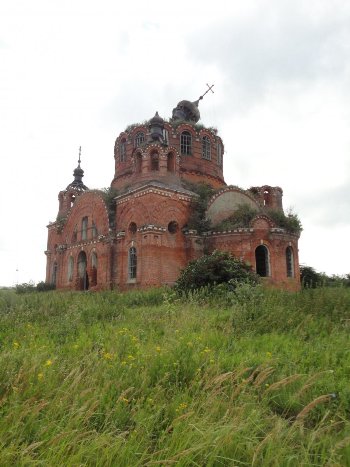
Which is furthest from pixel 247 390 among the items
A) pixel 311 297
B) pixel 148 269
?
pixel 148 269

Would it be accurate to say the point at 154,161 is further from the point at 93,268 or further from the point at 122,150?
the point at 93,268

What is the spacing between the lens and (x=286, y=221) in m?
22.2

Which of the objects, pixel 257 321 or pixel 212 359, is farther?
pixel 257 321

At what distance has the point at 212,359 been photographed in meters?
5.23

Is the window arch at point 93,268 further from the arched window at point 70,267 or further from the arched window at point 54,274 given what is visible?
the arched window at point 54,274

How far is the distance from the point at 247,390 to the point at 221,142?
2735 cm

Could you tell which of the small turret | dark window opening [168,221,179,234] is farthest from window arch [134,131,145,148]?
dark window opening [168,221,179,234]

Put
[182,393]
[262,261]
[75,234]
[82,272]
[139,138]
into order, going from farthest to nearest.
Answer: [139,138], [75,234], [82,272], [262,261], [182,393]

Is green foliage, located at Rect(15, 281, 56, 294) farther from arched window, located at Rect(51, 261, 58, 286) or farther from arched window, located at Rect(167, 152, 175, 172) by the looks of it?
arched window, located at Rect(167, 152, 175, 172)

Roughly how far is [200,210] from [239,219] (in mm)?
2600

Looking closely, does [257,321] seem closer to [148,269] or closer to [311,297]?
[311,297]

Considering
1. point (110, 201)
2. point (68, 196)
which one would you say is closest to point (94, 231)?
point (110, 201)

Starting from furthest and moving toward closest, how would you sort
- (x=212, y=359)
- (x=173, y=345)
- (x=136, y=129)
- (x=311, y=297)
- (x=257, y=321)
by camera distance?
(x=136, y=129) → (x=311, y=297) → (x=257, y=321) → (x=173, y=345) → (x=212, y=359)

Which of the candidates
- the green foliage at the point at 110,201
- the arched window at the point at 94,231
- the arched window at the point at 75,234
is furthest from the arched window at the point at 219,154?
the arched window at the point at 75,234
